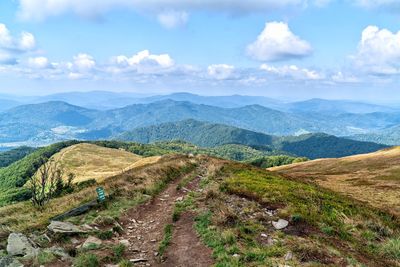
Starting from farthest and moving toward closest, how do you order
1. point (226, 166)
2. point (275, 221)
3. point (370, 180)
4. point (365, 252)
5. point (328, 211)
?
point (370, 180)
point (226, 166)
point (328, 211)
point (275, 221)
point (365, 252)

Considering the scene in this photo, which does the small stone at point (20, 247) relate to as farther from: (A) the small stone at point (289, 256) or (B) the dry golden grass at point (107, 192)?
(A) the small stone at point (289, 256)

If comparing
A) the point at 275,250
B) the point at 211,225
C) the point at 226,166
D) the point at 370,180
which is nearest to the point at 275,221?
the point at 211,225

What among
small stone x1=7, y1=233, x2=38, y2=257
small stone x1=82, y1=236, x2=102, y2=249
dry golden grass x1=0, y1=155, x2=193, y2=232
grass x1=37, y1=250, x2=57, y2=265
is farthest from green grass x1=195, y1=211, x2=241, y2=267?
small stone x1=7, y1=233, x2=38, y2=257

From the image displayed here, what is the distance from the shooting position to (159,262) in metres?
17.1

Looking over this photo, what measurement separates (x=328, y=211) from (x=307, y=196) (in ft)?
12.8

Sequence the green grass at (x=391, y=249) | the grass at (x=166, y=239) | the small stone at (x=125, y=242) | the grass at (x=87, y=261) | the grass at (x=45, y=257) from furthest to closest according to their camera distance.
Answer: the small stone at (x=125, y=242)
the green grass at (x=391, y=249)
the grass at (x=166, y=239)
the grass at (x=45, y=257)
the grass at (x=87, y=261)

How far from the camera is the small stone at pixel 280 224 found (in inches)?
841

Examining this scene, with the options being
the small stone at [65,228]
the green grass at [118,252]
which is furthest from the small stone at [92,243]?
the small stone at [65,228]

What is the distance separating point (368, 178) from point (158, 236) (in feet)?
188

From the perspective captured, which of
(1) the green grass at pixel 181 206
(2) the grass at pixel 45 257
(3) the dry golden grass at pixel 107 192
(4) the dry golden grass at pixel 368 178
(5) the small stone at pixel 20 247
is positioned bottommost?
(4) the dry golden grass at pixel 368 178

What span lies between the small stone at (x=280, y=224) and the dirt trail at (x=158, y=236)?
4893mm

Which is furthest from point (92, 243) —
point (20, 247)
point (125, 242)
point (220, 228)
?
point (220, 228)

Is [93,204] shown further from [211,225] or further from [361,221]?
[361,221]

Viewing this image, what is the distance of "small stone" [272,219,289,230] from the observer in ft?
70.1
